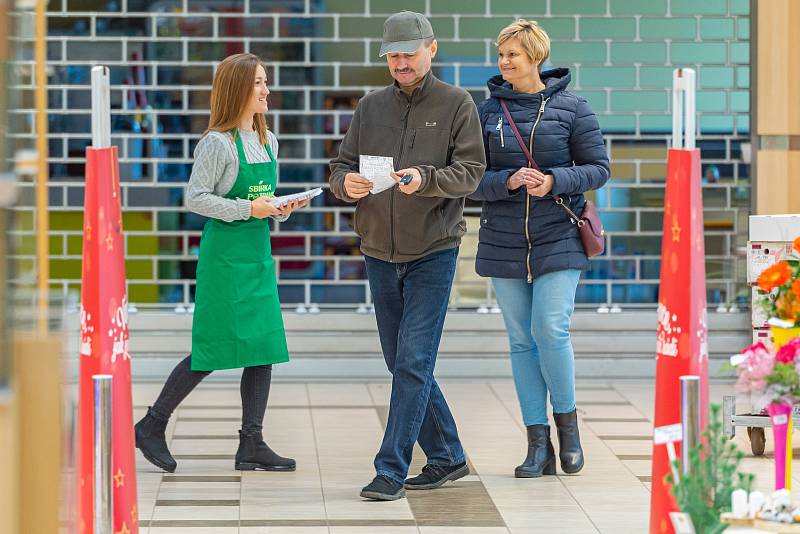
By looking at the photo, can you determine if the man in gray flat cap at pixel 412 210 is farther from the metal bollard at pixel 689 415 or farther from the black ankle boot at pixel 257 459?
the metal bollard at pixel 689 415

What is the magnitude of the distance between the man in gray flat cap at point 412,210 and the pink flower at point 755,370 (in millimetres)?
1775

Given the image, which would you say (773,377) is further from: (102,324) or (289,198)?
(289,198)

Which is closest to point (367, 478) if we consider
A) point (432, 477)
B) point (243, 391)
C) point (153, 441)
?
point (432, 477)

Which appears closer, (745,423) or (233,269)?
(233,269)

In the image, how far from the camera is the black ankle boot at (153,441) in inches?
242

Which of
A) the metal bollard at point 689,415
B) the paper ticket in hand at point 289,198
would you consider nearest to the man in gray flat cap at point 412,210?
the paper ticket in hand at point 289,198

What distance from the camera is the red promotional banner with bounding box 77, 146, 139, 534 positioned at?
4.29 metres

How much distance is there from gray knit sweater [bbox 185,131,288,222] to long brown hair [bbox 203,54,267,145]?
8 centimetres

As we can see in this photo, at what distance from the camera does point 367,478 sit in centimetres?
609

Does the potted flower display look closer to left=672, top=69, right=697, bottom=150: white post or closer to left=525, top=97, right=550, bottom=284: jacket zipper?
left=672, top=69, right=697, bottom=150: white post

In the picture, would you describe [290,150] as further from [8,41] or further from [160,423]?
[8,41]

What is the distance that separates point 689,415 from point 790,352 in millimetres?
350

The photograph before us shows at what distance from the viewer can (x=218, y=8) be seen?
881cm

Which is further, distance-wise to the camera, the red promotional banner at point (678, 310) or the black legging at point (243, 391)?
the black legging at point (243, 391)
